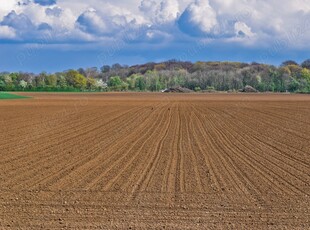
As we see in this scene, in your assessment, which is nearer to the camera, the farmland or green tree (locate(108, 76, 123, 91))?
the farmland

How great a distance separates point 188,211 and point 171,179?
250 centimetres

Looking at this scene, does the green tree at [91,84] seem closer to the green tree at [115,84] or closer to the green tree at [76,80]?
the green tree at [76,80]

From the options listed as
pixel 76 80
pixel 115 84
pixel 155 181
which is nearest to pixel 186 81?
pixel 115 84

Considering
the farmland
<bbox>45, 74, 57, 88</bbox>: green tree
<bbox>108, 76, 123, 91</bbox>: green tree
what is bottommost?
<bbox>108, 76, 123, 91</bbox>: green tree

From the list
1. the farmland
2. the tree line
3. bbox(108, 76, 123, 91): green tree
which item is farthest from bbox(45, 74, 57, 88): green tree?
the farmland

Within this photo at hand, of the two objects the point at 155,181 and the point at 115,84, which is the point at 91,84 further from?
the point at 155,181

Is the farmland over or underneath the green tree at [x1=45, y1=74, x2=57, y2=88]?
underneath

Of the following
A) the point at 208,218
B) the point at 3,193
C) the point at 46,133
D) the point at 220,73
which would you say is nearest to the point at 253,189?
the point at 208,218

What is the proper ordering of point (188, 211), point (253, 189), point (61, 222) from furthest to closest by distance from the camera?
point (253, 189) → point (188, 211) → point (61, 222)

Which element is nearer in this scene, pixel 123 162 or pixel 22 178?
pixel 22 178

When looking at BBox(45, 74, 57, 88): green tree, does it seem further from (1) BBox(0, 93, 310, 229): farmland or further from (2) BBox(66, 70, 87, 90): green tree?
(1) BBox(0, 93, 310, 229): farmland

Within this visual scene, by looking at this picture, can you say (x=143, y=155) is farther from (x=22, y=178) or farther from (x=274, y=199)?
(x=274, y=199)

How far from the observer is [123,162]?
1325cm

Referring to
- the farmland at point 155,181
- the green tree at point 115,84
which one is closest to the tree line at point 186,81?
the green tree at point 115,84
